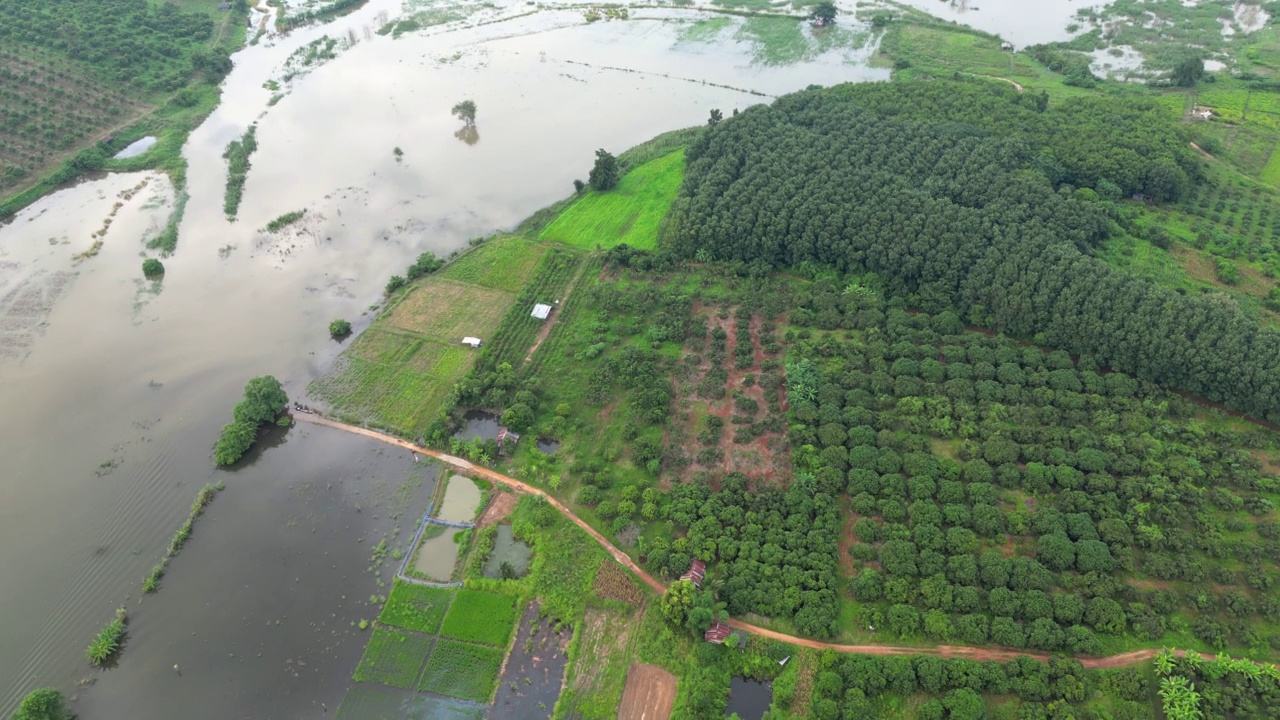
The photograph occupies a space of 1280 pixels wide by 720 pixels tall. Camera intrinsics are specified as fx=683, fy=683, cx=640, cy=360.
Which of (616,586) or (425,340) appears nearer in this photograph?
(616,586)

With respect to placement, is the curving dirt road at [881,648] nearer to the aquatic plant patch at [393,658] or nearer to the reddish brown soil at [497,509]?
the reddish brown soil at [497,509]

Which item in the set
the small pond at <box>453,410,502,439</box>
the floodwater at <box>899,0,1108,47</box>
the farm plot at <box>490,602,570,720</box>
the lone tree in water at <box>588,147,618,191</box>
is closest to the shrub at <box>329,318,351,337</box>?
the small pond at <box>453,410,502,439</box>

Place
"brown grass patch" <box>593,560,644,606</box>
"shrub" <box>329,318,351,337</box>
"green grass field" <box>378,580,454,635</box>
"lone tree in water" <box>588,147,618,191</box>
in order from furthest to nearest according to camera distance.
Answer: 1. "lone tree in water" <box>588,147,618,191</box>
2. "shrub" <box>329,318,351,337</box>
3. "brown grass patch" <box>593,560,644,606</box>
4. "green grass field" <box>378,580,454,635</box>

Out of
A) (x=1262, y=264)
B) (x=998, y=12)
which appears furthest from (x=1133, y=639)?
(x=998, y=12)

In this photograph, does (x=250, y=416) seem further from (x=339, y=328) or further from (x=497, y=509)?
(x=497, y=509)

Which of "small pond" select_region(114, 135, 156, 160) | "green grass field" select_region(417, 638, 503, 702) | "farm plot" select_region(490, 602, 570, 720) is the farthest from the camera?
"small pond" select_region(114, 135, 156, 160)

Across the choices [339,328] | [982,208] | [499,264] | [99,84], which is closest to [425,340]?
[339,328]

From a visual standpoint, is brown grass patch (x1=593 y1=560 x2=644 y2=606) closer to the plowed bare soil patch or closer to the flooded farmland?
the plowed bare soil patch
